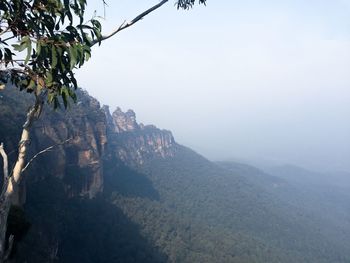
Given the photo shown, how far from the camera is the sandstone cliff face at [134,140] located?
114625 mm

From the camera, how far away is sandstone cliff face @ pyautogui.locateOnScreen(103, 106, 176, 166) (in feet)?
376

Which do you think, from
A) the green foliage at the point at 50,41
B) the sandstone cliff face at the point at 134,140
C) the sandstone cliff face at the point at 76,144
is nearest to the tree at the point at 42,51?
the green foliage at the point at 50,41

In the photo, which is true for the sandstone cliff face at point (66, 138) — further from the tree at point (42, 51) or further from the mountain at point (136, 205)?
the tree at point (42, 51)

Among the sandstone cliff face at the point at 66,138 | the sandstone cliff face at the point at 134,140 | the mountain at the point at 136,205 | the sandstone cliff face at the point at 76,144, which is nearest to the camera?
the sandstone cliff face at the point at 66,138

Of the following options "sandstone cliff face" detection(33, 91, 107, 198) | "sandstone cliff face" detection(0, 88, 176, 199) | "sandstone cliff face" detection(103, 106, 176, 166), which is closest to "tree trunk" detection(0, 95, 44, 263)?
"sandstone cliff face" detection(0, 88, 176, 199)

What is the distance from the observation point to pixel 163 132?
14812 cm

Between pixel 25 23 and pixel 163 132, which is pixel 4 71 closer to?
pixel 25 23

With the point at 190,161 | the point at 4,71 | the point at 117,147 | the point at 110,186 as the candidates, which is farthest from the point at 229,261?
the point at 190,161

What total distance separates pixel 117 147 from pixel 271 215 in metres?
49.6

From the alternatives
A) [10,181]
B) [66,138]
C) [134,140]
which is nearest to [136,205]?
[66,138]

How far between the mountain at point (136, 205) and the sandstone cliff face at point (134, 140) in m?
0.40

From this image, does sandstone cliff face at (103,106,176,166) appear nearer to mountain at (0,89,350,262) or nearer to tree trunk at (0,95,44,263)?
mountain at (0,89,350,262)

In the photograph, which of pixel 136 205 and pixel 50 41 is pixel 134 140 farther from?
pixel 50 41

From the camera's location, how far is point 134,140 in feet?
422
